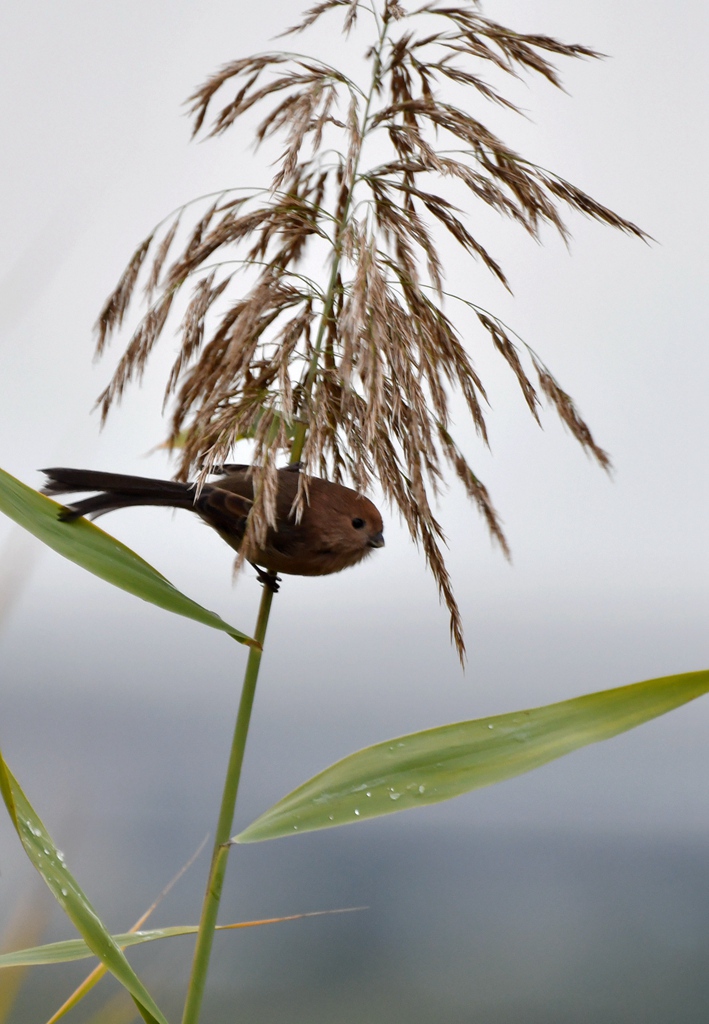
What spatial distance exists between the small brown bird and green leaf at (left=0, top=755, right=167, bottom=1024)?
21 centimetres

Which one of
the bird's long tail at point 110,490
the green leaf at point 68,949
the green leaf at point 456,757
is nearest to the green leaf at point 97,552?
the bird's long tail at point 110,490

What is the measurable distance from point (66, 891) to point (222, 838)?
12 cm

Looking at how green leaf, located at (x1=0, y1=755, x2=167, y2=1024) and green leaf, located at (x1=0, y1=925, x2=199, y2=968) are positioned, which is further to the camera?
green leaf, located at (x1=0, y1=925, x2=199, y2=968)

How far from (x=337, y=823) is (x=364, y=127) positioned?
0.57 meters

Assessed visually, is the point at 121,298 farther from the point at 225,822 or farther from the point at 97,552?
the point at 225,822

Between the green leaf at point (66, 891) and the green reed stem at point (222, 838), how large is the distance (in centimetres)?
3

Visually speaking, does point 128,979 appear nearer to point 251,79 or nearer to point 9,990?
point 9,990

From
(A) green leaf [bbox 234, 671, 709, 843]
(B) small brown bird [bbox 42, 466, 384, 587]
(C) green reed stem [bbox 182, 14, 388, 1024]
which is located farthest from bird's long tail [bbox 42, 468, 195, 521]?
(A) green leaf [bbox 234, 671, 709, 843]

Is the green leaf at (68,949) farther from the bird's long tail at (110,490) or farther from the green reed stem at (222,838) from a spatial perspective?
the bird's long tail at (110,490)

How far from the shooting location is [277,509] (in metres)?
0.68

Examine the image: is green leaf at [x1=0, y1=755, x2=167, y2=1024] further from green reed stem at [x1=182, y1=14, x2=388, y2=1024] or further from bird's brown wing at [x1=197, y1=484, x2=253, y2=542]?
bird's brown wing at [x1=197, y1=484, x2=253, y2=542]

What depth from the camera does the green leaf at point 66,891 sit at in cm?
60

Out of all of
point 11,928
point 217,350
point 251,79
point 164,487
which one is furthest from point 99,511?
point 11,928

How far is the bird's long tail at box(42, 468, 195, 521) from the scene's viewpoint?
0.66 metres
